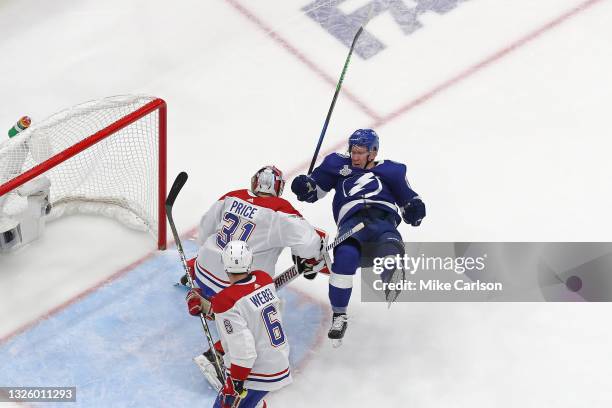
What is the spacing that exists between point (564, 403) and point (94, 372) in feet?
6.23

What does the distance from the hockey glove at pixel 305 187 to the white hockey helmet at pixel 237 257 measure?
788 millimetres

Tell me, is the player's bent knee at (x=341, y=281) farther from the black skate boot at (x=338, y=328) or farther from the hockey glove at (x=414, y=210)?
the hockey glove at (x=414, y=210)

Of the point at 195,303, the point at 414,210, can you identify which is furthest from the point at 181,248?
the point at 414,210

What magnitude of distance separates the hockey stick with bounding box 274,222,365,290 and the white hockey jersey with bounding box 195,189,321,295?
0.11m

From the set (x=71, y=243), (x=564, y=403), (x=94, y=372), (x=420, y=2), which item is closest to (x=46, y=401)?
(x=94, y=372)

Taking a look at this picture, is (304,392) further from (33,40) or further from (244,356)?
(33,40)

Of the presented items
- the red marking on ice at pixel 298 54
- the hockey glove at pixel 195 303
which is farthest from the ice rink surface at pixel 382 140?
the hockey glove at pixel 195 303

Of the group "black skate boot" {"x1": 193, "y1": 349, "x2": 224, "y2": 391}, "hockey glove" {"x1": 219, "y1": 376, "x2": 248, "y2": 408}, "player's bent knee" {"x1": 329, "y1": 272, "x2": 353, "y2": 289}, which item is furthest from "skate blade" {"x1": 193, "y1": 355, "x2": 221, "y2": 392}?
"player's bent knee" {"x1": 329, "y1": 272, "x2": 353, "y2": 289}

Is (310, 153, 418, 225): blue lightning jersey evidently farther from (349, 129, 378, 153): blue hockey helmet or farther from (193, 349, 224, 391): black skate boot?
(193, 349, 224, 391): black skate boot

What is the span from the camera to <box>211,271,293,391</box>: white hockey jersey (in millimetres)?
5289

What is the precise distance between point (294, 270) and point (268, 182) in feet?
1.36

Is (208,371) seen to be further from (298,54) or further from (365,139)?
(298,54)

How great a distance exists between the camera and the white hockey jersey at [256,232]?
574 cm

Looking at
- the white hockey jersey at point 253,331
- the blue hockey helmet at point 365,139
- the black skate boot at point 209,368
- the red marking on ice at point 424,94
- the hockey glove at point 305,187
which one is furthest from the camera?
the red marking on ice at point 424,94
